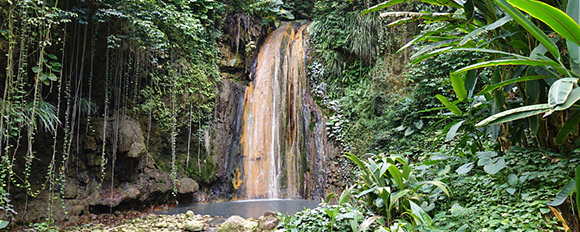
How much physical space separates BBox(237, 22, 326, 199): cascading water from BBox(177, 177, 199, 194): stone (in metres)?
1.69

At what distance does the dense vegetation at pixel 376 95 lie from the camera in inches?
79.0

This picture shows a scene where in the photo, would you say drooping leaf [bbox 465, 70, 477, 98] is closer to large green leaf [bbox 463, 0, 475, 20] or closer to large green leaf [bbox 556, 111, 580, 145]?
large green leaf [bbox 463, 0, 475, 20]

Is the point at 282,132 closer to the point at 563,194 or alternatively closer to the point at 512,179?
the point at 512,179

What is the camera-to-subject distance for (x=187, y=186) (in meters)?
6.95

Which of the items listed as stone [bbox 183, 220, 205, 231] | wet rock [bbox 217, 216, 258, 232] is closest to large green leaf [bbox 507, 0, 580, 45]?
wet rock [bbox 217, 216, 258, 232]

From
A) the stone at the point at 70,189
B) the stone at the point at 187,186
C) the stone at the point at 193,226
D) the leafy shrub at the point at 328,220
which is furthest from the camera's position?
the stone at the point at 187,186

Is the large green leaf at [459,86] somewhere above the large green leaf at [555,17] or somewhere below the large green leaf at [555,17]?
below

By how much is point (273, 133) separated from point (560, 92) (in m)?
7.52

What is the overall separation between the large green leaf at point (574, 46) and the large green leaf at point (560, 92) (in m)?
0.33

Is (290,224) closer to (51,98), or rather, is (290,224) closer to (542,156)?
(542,156)

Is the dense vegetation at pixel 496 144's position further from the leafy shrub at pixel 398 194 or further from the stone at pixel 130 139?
the stone at pixel 130 139

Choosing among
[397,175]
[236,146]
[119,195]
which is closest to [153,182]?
[119,195]

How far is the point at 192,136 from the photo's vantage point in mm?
7691

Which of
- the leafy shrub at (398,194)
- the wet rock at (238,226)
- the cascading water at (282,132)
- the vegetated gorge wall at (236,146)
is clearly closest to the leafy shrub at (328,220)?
the leafy shrub at (398,194)
